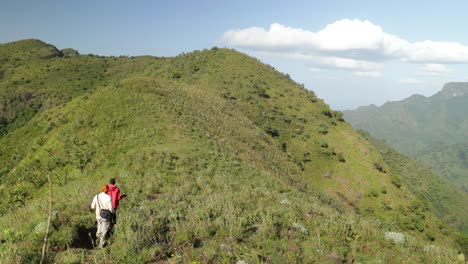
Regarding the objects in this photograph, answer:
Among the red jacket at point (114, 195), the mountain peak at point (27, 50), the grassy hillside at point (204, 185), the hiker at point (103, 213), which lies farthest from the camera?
the mountain peak at point (27, 50)

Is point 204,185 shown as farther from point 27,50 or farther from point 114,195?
point 27,50

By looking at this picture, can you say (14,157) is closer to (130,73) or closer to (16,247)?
(16,247)

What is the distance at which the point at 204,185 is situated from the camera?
18219mm

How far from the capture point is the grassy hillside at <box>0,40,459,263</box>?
1012 cm

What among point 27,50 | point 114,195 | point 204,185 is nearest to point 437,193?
point 204,185

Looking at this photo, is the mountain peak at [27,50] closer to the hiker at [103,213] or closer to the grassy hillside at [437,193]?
the hiker at [103,213]

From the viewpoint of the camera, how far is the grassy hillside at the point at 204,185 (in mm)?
10117

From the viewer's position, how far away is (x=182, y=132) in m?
30.7

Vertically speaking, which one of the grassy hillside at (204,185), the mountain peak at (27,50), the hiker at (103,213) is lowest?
the grassy hillside at (204,185)

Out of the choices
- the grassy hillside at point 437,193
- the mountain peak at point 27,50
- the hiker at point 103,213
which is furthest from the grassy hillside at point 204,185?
the grassy hillside at point 437,193

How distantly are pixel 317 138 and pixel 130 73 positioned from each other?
73.9 meters

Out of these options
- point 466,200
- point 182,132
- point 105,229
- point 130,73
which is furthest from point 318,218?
point 466,200

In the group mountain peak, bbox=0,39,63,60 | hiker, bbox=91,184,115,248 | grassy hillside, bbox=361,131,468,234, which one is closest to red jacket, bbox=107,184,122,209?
hiker, bbox=91,184,115,248

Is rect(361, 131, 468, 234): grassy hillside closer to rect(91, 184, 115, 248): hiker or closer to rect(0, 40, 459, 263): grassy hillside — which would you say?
rect(0, 40, 459, 263): grassy hillside
